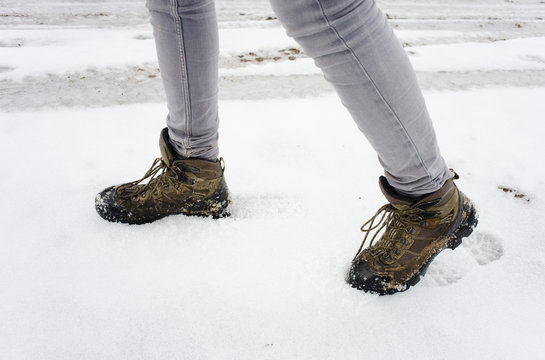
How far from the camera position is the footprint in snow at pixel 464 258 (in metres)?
0.92

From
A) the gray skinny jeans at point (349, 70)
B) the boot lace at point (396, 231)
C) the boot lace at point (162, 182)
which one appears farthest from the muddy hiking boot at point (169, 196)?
the boot lace at point (396, 231)

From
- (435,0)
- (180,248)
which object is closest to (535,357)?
(180,248)

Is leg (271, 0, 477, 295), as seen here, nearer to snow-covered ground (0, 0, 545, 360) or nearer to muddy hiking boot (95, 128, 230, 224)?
snow-covered ground (0, 0, 545, 360)

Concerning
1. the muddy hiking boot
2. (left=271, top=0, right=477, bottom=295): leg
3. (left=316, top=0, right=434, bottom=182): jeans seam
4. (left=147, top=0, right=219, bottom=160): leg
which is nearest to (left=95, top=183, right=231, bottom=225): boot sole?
the muddy hiking boot

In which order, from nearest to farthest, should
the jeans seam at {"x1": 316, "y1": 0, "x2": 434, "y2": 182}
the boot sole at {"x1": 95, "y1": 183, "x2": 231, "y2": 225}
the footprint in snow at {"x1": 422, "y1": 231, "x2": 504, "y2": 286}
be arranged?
the jeans seam at {"x1": 316, "y1": 0, "x2": 434, "y2": 182}
the footprint in snow at {"x1": 422, "y1": 231, "x2": 504, "y2": 286}
the boot sole at {"x1": 95, "y1": 183, "x2": 231, "y2": 225}

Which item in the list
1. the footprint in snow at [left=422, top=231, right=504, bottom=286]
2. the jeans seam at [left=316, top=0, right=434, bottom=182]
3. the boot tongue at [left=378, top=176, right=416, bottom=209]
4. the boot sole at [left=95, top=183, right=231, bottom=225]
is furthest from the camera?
the boot sole at [left=95, top=183, right=231, bottom=225]

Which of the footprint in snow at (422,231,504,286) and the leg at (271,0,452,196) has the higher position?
the leg at (271,0,452,196)

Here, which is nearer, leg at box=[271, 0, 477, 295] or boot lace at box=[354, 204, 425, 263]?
leg at box=[271, 0, 477, 295]

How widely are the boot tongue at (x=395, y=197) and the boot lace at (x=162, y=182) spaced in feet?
1.60

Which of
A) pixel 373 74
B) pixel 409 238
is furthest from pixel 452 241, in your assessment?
pixel 373 74

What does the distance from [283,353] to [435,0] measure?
154 inches

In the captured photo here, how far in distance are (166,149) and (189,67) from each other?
23 cm

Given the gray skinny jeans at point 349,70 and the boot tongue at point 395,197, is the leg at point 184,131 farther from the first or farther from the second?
the boot tongue at point 395,197

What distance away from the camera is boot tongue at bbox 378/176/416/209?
30.9 inches
